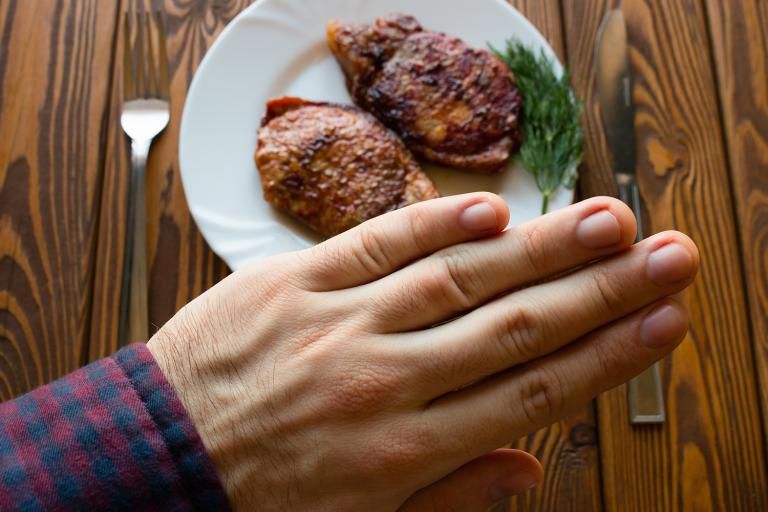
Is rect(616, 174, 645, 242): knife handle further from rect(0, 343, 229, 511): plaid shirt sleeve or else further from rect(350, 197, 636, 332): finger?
rect(0, 343, 229, 511): plaid shirt sleeve

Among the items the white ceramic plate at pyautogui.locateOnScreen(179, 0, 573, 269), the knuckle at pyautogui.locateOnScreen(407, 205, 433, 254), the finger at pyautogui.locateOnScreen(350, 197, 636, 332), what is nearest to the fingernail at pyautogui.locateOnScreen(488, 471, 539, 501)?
the finger at pyautogui.locateOnScreen(350, 197, 636, 332)

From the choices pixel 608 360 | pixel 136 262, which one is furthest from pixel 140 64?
pixel 608 360

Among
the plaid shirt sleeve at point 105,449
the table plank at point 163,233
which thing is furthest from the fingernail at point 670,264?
the table plank at point 163,233

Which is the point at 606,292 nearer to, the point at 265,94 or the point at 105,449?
the point at 105,449

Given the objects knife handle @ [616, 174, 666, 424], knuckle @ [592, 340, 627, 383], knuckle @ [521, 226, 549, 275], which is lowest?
knife handle @ [616, 174, 666, 424]

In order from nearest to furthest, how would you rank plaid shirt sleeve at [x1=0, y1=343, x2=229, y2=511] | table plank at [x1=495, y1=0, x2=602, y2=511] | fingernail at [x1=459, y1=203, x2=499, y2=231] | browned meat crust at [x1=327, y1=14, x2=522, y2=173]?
plaid shirt sleeve at [x1=0, y1=343, x2=229, y2=511] < fingernail at [x1=459, y1=203, x2=499, y2=231] < table plank at [x1=495, y1=0, x2=602, y2=511] < browned meat crust at [x1=327, y1=14, x2=522, y2=173]
